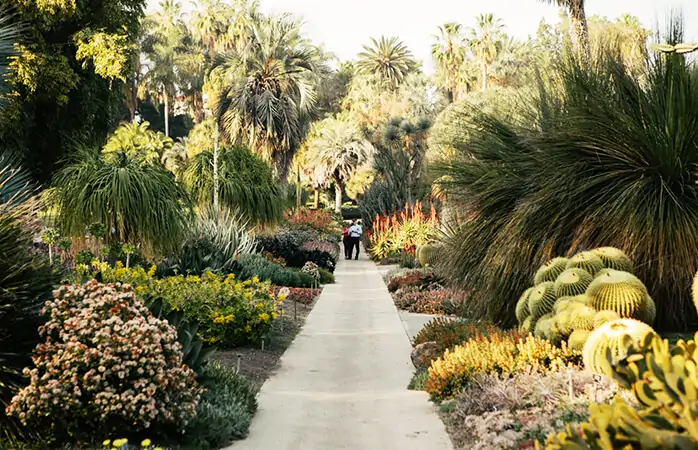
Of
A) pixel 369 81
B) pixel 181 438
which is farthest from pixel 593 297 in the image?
pixel 369 81

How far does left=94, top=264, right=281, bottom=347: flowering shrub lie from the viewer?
9883mm

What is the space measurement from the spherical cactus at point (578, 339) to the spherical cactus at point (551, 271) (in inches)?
49.5

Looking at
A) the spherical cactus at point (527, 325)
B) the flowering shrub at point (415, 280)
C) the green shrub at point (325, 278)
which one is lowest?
the green shrub at point (325, 278)

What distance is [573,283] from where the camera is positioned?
307 inches

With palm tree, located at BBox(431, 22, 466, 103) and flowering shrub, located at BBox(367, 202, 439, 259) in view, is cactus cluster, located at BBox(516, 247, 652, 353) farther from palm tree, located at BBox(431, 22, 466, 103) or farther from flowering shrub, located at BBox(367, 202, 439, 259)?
palm tree, located at BBox(431, 22, 466, 103)

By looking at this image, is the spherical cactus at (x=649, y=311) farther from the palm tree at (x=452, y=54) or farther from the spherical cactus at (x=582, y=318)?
the palm tree at (x=452, y=54)

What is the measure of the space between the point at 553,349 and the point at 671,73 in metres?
3.60

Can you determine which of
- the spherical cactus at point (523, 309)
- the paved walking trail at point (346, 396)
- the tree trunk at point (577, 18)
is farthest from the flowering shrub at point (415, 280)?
the spherical cactus at point (523, 309)

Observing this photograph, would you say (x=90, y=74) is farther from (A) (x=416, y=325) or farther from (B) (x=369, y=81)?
(B) (x=369, y=81)

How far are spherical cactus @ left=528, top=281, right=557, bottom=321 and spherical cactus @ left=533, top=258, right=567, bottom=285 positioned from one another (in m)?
0.29

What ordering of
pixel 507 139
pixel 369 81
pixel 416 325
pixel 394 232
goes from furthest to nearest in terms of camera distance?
pixel 369 81 < pixel 394 232 < pixel 416 325 < pixel 507 139

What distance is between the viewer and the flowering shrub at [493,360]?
23.3ft

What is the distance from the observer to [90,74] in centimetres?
2170

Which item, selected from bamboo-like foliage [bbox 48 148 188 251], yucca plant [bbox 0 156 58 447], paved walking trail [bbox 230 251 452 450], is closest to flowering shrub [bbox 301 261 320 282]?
paved walking trail [bbox 230 251 452 450]
